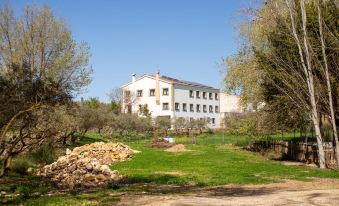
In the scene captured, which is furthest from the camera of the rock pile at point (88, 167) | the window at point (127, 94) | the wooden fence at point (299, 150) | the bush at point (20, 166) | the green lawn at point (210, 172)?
the window at point (127, 94)

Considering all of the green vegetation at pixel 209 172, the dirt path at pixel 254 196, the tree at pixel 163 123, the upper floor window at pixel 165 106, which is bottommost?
the dirt path at pixel 254 196

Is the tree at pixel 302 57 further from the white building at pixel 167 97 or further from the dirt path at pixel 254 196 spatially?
the white building at pixel 167 97

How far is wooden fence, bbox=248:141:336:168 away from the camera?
27.5 metres

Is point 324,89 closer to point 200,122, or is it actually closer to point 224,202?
point 224,202

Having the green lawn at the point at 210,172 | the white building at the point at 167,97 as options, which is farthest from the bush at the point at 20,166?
the white building at the point at 167,97

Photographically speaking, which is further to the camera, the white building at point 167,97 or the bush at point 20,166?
the white building at point 167,97

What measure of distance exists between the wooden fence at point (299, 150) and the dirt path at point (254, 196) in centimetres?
838

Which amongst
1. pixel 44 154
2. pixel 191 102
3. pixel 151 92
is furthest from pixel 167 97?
pixel 44 154

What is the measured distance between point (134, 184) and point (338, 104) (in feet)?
50.1

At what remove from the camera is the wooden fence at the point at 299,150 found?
90.4 feet

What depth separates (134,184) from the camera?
66.6ft

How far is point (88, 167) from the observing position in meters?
26.6

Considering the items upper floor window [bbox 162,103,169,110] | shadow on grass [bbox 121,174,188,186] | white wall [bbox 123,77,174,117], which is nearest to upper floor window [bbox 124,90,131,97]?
white wall [bbox 123,77,174,117]

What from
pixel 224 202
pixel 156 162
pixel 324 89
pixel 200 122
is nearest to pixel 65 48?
pixel 156 162
